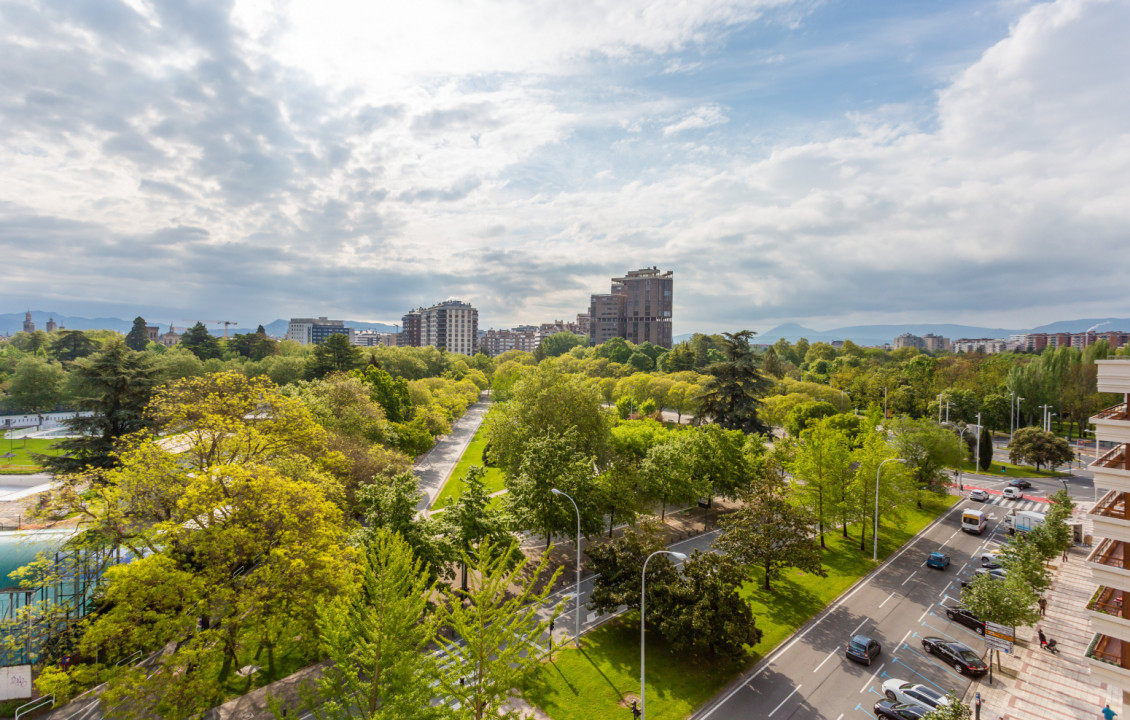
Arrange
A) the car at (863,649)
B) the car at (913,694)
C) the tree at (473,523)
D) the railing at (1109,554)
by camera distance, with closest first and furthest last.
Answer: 1. the railing at (1109,554)
2. the car at (913,694)
3. the car at (863,649)
4. the tree at (473,523)

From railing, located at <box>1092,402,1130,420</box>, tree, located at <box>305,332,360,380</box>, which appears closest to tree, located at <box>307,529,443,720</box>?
railing, located at <box>1092,402,1130,420</box>

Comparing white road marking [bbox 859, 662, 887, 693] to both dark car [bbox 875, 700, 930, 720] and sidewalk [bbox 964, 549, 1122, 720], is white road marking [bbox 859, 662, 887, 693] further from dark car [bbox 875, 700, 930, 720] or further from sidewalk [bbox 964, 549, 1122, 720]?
sidewalk [bbox 964, 549, 1122, 720]

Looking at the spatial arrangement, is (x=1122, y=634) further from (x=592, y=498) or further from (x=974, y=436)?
(x=974, y=436)

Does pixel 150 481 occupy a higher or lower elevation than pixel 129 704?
higher

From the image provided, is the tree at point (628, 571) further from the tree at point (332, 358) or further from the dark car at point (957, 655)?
the tree at point (332, 358)

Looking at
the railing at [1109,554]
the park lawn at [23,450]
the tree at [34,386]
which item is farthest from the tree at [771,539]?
the tree at [34,386]

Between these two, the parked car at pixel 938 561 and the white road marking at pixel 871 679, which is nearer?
the white road marking at pixel 871 679

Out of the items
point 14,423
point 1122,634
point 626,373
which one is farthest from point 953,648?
point 14,423
